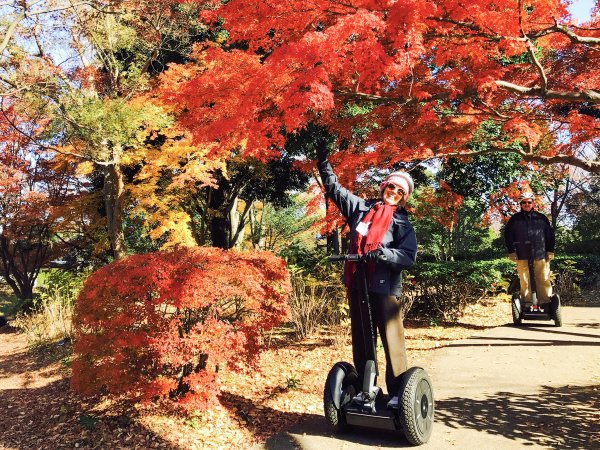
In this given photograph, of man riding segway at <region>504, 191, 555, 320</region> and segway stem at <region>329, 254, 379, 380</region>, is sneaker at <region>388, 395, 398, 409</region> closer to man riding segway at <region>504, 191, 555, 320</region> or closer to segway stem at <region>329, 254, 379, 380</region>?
segway stem at <region>329, 254, 379, 380</region>

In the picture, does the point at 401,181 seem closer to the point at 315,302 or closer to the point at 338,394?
the point at 338,394

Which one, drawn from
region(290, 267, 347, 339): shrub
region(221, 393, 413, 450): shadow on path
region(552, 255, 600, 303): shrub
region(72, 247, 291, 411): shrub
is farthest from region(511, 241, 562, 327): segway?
region(72, 247, 291, 411): shrub

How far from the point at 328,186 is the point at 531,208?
498 cm

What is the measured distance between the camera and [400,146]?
6145 millimetres

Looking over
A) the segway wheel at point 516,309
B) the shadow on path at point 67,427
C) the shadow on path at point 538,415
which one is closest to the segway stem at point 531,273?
the segway wheel at point 516,309

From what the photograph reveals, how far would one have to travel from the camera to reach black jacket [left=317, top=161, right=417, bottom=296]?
10.2 feet

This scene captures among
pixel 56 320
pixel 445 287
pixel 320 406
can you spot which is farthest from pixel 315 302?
pixel 56 320

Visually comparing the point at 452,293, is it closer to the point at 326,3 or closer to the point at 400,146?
the point at 400,146

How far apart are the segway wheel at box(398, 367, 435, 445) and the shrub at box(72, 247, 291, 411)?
159cm

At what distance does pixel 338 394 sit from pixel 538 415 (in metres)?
1.70

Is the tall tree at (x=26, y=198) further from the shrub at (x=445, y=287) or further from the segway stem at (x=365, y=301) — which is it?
the segway stem at (x=365, y=301)

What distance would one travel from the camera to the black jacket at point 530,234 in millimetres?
6910

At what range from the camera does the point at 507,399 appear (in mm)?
3969

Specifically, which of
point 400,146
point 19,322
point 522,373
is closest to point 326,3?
point 400,146
